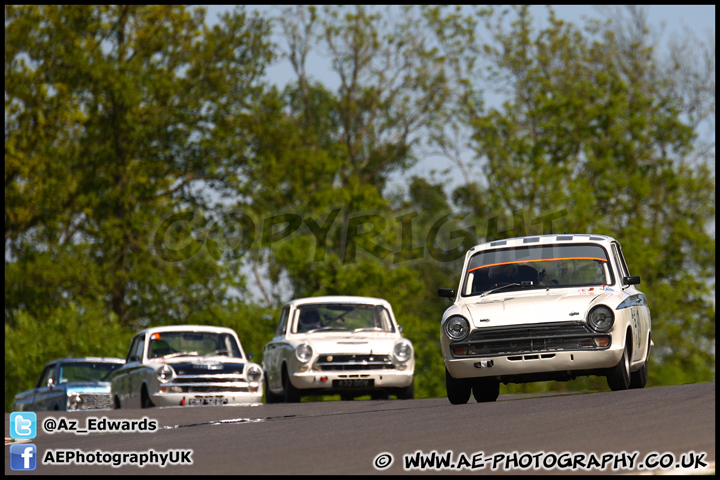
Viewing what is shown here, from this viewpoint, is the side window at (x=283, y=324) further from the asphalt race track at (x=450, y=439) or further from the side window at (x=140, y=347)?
the asphalt race track at (x=450, y=439)

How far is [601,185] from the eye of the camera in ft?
158

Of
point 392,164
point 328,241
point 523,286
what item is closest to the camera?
point 523,286

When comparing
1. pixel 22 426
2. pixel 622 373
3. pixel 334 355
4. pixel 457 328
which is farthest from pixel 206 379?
pixel 622 373

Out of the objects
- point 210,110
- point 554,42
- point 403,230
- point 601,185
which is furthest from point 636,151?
point 210,110

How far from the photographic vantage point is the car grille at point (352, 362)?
19750 millimetres

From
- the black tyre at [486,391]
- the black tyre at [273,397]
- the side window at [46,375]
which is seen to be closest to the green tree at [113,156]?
the side window at [46,375]

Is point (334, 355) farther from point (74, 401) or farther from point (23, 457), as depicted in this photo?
point (23, 457)

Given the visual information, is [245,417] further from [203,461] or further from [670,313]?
[670,313]

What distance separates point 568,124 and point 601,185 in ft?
9.60

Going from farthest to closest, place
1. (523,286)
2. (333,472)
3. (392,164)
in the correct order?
1. (392,164)
2. (523,286)
3. (333,472)

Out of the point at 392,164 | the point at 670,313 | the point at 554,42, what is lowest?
the point at 670,313

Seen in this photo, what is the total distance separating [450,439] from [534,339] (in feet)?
11.7

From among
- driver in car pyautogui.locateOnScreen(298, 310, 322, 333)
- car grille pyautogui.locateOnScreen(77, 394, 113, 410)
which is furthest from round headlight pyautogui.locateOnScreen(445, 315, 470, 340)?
car grille pyautogui.locateOnScreen(77, 394, 113, 410)

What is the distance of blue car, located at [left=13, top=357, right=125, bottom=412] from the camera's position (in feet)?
73.7
